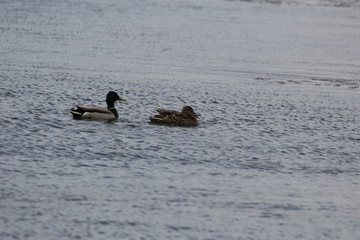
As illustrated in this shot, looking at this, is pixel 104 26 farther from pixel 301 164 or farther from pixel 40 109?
pixel 301 164

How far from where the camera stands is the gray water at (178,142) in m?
11.6

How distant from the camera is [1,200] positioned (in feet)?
39.1

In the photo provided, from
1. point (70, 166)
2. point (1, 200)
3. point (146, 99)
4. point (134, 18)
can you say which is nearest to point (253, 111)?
point (146, 99)

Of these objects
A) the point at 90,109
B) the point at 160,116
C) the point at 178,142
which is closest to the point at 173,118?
the point at 160,116

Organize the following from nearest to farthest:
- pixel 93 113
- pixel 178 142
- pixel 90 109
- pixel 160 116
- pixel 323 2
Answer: pixel 178 142 → pixel 160 116 → pixel 90 109 → pixel 93 113 → pixel 323 2

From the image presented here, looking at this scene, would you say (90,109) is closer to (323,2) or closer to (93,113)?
(93,113)

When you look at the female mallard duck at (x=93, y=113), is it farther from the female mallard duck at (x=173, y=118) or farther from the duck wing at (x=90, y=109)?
the female mallard duck at (x=173, y=118)

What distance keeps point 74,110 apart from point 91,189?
17.9 feet

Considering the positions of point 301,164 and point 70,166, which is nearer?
point 70,166

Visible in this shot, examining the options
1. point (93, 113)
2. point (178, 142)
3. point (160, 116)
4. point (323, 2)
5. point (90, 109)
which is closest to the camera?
point (178, 142)

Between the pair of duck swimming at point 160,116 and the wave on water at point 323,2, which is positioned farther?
the wave on water at point 323,2

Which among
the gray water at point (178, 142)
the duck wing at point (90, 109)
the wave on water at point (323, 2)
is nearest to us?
the gray water at point (178, 142)

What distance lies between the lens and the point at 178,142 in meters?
16.3

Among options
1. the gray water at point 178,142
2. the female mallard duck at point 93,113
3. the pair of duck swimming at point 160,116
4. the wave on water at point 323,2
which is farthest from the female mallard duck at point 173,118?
the wave on water at point 323,2
